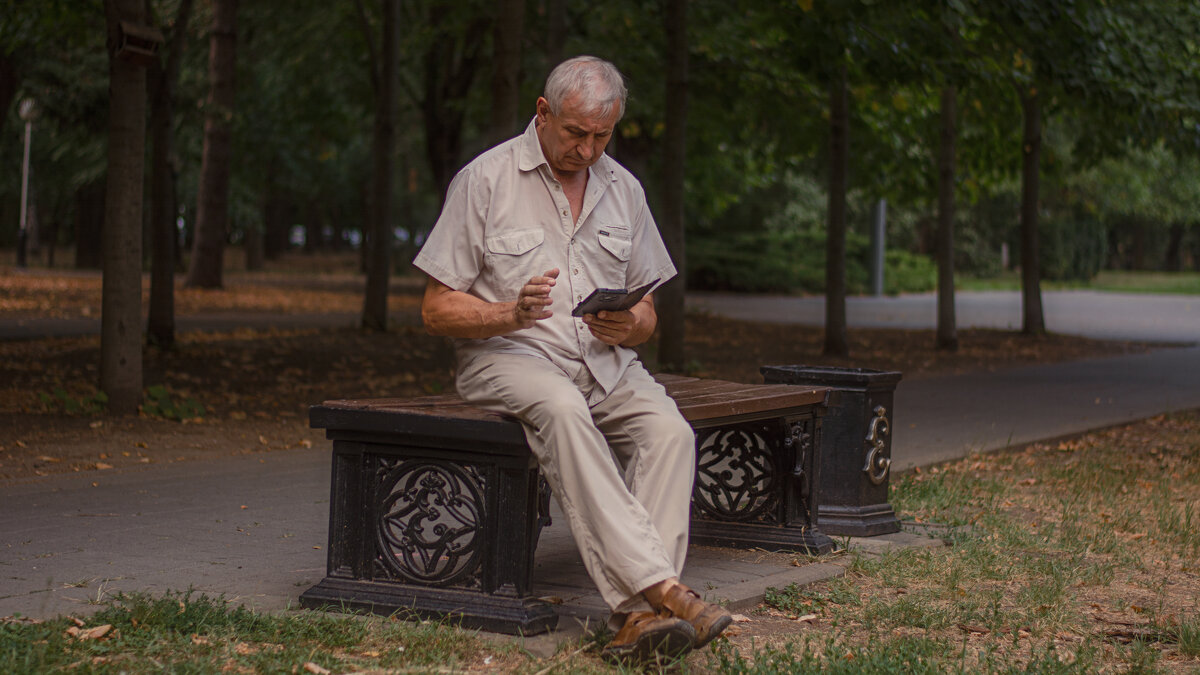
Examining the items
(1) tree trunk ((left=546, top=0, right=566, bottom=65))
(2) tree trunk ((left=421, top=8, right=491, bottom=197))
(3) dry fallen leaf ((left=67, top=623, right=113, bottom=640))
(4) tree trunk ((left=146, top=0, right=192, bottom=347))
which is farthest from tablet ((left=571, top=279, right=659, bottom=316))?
(2) tree trunk ((left=421, top=8, right=491, bottom=197))

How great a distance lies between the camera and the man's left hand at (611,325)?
4.56 m

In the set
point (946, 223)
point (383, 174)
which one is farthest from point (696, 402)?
point (946, 223)

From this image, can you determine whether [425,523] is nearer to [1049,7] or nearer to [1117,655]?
[1117,655]

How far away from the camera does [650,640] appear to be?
399 cm

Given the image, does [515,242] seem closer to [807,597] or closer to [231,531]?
[807,597]

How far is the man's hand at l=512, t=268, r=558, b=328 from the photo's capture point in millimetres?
4297

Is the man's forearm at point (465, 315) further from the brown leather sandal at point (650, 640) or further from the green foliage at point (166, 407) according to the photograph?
the green foliage at point (166, 407)

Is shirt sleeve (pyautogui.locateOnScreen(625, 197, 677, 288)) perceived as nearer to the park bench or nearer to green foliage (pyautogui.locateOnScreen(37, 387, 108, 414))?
the park bench

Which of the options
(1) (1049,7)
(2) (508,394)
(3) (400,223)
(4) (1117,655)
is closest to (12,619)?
(2) (508,394)

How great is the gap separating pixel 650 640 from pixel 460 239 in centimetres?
149

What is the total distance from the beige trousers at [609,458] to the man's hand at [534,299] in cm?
20

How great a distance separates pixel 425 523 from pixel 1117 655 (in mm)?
3063

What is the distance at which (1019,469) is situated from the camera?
8.58 meters

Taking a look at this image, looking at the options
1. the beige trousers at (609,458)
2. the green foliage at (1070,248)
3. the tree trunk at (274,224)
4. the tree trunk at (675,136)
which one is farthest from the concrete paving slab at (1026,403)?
the tree trunk at (274,224)
